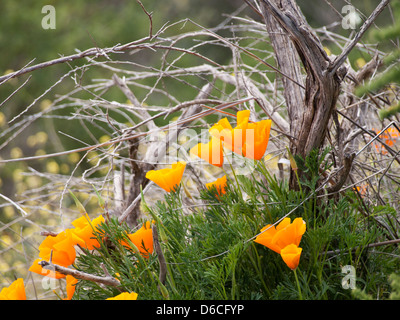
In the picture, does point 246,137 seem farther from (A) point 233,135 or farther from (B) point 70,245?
(B) point 70,245

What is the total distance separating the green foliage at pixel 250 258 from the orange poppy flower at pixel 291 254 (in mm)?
85

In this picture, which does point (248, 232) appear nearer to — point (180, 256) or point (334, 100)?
point (180, 256)

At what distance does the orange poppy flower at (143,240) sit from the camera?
104 cm

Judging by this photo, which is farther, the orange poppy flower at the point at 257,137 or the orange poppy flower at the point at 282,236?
the orange poppy flower at the point at 257,137

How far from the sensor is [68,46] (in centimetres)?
555

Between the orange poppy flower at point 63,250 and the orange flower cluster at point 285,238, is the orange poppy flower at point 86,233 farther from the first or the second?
the orange flower cluster at point 285,238

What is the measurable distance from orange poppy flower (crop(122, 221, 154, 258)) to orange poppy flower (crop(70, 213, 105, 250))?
96 millimetres

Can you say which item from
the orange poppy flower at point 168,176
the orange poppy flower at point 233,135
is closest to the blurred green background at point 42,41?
the orange poppy flower at point 168,176

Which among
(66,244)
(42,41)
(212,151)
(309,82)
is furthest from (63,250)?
(42,41)

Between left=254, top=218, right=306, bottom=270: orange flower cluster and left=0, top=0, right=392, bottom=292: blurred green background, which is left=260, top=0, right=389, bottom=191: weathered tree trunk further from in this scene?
left=0, top=0, right=392, bottom=292: blurred green background

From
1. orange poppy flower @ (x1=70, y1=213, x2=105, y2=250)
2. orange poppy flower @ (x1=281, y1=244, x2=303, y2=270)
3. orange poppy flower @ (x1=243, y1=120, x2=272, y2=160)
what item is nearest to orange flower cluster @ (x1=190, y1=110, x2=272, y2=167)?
orange poppy flower @ (x1=243, y1=120, x2=272, y2=160)

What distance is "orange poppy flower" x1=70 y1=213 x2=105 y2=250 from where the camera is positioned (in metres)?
1.05

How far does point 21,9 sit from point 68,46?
3.09 feet

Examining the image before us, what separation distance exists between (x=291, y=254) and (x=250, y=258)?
17 cm
